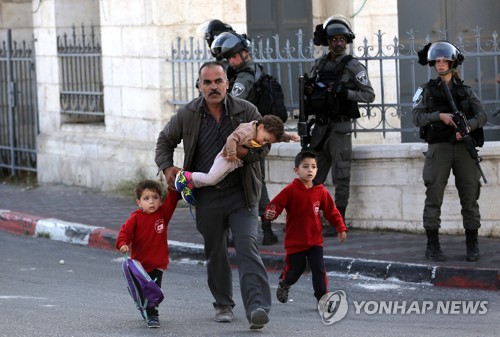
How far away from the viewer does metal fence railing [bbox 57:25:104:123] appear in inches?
583

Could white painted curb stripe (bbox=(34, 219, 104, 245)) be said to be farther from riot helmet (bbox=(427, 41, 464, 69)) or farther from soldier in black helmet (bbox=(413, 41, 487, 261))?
riot helmet (bbox=(427, 41, 464, 69))

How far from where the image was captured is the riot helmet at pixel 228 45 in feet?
34.2

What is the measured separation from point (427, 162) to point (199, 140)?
267 centimetres

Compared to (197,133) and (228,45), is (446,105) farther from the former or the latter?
(197,133)

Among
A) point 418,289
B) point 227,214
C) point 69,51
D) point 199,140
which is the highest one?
point 69,51

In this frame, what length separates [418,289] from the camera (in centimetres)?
936

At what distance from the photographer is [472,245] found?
983 centimetres

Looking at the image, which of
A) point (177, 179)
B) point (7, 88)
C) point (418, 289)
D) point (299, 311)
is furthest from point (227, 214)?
point (7, 88)

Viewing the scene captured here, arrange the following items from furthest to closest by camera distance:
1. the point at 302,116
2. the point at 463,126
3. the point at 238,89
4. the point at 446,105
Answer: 1. the point at 302,116
2. the point at 238,89
3. the point at 446,105
4. the point at 463,126

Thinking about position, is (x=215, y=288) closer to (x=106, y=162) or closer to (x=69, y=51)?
(x=106, y=162)

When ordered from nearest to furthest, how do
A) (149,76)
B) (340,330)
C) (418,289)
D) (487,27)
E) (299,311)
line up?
1. (340,330)
2. (299,311)
3. (418,289)
4. (149,76)
5. (487,27)

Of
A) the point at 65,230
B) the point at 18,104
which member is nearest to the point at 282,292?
the point at 65,230

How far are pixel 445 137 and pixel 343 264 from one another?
130 centimetres

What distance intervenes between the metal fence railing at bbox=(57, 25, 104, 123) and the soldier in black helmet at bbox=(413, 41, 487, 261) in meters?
5.83
